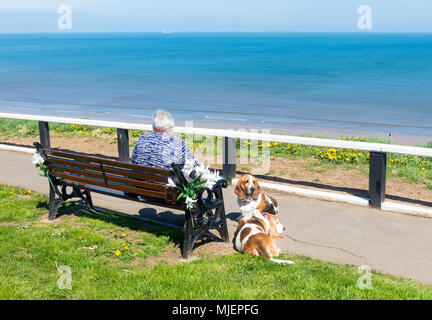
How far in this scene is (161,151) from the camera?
584cm

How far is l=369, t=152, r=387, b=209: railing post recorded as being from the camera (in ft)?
22.6

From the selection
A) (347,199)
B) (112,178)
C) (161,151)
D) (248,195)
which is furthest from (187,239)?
(347,199)

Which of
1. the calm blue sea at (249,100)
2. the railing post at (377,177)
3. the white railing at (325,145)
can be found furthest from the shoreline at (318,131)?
the railing post at (377,177)

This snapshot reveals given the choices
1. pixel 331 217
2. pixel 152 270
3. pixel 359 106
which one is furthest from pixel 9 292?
pixel 359 106

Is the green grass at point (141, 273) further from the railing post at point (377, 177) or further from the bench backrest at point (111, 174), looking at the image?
the railing post at point (377, 177)

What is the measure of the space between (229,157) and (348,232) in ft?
8.62

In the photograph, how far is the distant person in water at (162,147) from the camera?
584 centimetres

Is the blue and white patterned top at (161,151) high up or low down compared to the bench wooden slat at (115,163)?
up

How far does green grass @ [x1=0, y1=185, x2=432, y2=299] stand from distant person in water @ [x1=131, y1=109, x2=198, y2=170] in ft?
2.91

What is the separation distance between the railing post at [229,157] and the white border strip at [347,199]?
0.14m

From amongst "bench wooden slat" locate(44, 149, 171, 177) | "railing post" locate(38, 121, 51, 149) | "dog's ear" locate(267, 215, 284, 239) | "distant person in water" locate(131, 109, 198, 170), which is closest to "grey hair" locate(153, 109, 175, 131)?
"distant person in water" locate(131, 109, 198, 170)

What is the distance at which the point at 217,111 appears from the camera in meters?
25.4
